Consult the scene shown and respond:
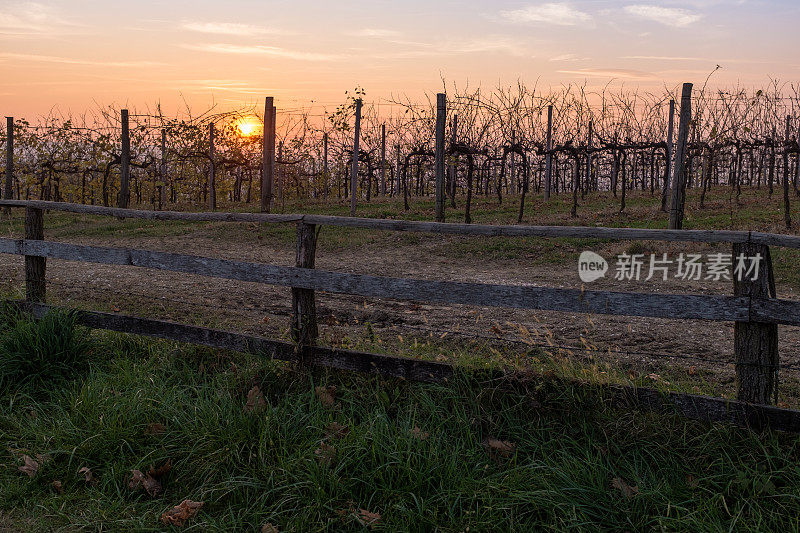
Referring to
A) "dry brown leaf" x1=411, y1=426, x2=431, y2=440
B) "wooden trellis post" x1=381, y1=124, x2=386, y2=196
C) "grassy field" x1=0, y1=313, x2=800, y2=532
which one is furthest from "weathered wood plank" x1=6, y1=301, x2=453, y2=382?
"wooden trellis post" x1=381, y1=124, x2=386, y2=196

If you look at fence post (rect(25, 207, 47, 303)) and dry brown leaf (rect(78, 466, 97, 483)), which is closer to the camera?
dry brown leaf (rect(78, 466, 97, 483))

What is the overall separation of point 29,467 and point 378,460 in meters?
2.10

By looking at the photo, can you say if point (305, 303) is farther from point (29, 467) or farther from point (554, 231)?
point (29, 467)

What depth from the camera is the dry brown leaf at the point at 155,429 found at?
3957mm

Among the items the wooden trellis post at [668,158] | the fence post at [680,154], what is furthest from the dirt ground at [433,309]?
the wooden trellis post at [668,158]

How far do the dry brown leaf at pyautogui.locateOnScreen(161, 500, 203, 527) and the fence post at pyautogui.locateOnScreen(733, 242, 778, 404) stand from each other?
3160 mm

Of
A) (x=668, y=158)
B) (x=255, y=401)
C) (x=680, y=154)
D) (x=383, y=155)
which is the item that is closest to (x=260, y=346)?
(x=255, y=401)

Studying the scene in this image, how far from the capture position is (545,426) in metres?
3.87

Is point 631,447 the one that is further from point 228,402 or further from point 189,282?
point 189,282

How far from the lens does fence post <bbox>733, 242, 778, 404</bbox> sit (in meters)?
3.69

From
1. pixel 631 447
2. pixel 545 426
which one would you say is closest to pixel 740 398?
pixel 631 447

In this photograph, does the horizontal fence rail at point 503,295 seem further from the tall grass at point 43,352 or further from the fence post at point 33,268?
the fence post at point 33,268

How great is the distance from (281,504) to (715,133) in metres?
23.2

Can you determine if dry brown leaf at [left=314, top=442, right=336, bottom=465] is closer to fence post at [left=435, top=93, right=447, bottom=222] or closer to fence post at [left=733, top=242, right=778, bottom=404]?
fence post at [left=733, top=242, right=778, bottom=404]
